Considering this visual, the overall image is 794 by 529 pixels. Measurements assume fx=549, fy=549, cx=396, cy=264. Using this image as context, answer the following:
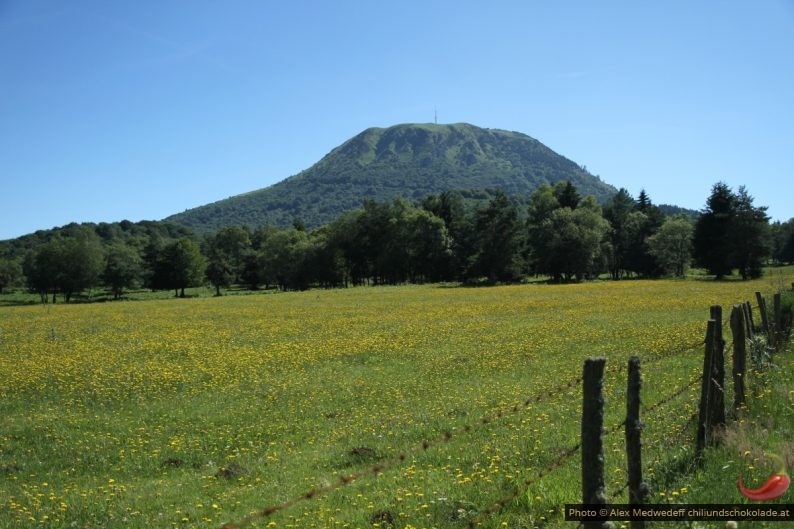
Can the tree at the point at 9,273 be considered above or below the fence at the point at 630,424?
above

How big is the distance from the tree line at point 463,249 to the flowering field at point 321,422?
63585 mm

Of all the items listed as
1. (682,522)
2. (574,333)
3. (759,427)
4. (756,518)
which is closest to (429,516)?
(682,522)

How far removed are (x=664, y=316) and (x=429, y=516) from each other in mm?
31148

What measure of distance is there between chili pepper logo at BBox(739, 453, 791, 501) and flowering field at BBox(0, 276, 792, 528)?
0.72 m

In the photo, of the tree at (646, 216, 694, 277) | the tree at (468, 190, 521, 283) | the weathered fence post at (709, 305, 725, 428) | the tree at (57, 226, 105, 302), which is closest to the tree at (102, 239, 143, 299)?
the tree at (57, 226, 105, 302)

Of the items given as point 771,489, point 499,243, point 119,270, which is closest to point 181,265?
point 119,270

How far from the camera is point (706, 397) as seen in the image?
744 centimetres

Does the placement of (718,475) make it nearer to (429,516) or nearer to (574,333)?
(429,516)

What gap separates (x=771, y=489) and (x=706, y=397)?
1424 millimetres

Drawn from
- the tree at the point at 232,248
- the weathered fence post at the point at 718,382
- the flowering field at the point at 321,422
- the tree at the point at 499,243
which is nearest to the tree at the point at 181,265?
the tree at the point at 232,248

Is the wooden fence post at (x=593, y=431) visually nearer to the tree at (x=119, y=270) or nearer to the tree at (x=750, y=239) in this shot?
the tree at (x=750, y=239)

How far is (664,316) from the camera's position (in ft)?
113

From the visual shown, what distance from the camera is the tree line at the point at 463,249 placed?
292 ft

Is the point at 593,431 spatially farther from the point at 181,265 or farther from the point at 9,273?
the point at 9,273
